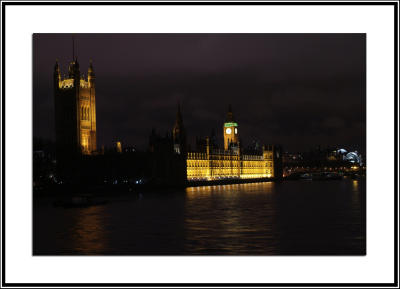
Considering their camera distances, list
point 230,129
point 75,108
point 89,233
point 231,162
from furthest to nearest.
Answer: point 230,129 < point 231,162 < point 75,108 < point 89,233

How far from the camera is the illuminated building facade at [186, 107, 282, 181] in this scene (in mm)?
64750

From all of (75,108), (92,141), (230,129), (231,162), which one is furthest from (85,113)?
(230,129)

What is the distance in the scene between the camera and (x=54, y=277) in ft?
23.4

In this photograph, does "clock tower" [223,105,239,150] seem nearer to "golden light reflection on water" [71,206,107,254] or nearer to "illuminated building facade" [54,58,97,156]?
"illuminated building facade" [54,58,97,156]

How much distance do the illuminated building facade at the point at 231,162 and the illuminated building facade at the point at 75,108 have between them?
11144 millimetres

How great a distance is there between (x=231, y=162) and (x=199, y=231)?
58146mm

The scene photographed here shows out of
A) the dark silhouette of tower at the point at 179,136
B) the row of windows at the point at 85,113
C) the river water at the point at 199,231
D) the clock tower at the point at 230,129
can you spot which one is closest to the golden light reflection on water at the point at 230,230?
the river water at the point at 199,231

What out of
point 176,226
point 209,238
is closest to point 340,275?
point 209,238

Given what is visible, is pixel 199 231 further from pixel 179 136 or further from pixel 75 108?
pixel 179 136

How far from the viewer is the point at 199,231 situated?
1625 cm

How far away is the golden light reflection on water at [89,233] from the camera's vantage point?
1257 cm

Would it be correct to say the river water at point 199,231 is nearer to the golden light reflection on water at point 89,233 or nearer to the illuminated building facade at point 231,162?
the golden light reflection on water at point 89,233

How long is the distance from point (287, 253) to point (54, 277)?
590 centimetres

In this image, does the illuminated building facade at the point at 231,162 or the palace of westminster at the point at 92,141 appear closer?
the palace of westminster at the point at 92,141
